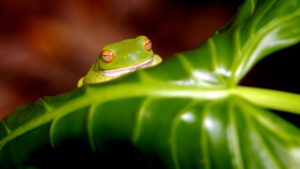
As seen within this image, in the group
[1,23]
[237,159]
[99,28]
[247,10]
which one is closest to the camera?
[237,159]

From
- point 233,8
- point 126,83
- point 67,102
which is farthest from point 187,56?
point 233,8

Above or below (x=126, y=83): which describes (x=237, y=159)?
below

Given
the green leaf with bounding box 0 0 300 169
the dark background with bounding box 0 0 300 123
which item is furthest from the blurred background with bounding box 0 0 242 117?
the green leaf with bounding box 0 0 300 169

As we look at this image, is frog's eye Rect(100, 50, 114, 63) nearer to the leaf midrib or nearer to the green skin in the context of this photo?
the green skin

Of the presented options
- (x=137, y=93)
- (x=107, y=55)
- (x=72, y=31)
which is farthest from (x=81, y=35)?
(x=137, y=93)

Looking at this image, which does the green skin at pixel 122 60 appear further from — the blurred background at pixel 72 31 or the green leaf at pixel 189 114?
the blurred background at pixel 72 31

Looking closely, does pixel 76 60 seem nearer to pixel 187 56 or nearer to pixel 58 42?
pixel 58 42
